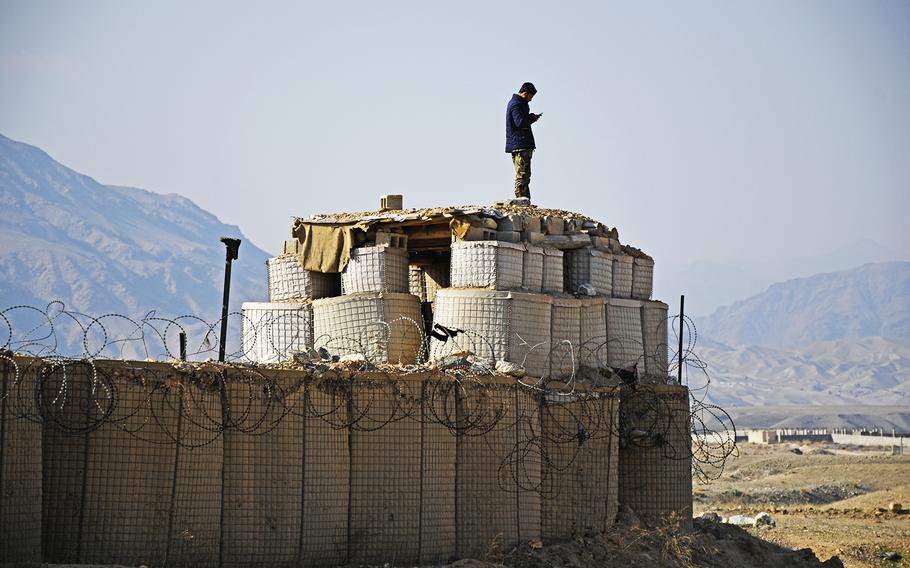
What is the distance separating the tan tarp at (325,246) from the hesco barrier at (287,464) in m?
3.76

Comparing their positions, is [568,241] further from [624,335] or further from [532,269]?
[624,335]

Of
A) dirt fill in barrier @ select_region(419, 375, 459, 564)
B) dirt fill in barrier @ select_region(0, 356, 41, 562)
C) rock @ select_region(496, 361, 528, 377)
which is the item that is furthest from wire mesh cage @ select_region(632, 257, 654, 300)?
dirt fill in barrier @ select_region(0, 356, 41, 562)

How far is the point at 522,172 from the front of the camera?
69.7 feet

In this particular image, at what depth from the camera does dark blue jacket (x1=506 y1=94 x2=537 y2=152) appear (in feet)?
69.6

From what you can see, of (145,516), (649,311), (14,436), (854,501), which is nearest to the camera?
(14,436)

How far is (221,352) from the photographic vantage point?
1745 centimetres

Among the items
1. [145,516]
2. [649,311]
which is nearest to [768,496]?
[649,311]

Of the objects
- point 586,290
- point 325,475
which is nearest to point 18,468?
point 325,475

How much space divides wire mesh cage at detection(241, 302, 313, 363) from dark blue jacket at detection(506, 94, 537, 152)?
3.92 meters

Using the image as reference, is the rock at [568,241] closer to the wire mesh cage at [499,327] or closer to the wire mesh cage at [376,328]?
the wire mesh cage at [499,327]

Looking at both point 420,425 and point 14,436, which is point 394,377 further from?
point 14,436

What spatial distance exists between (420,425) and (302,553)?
203cm

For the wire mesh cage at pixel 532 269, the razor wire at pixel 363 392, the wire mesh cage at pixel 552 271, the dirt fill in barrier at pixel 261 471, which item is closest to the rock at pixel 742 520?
the razor wire at pixel 363 392

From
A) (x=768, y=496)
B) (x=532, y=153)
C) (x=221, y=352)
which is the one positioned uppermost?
(x=532, y=153)
